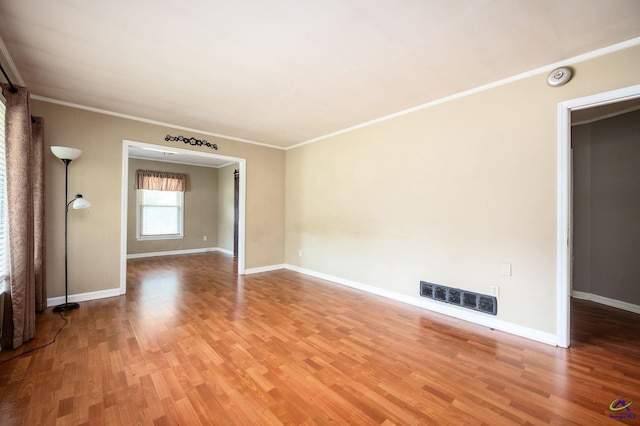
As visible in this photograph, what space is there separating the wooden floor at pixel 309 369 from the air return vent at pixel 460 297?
21 centimetres

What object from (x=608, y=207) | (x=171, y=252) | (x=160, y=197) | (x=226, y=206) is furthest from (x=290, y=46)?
(x=171, y=252)

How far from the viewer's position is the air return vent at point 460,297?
2.89 m

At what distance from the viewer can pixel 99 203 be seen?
12.5 feet

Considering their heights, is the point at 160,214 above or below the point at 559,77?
below

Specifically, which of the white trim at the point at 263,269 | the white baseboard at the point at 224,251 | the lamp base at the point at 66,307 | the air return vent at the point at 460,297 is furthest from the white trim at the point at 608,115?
the white baseboard at the point at 224,251

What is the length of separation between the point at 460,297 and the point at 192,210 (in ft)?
24.0

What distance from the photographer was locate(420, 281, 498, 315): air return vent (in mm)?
2895

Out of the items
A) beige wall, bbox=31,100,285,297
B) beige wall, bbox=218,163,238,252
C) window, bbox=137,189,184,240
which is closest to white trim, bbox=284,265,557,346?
beige wall, bbox=31,100,285,297

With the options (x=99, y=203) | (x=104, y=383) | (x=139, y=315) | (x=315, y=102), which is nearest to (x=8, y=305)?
(x=139, y=315)

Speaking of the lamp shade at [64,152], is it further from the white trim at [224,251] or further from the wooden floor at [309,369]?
the white trim at [224,251]

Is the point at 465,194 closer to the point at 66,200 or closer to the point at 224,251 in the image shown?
the point at 66,200

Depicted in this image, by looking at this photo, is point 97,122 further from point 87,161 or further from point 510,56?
point 510,56

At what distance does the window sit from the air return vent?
689cm

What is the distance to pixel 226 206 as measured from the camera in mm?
8008
